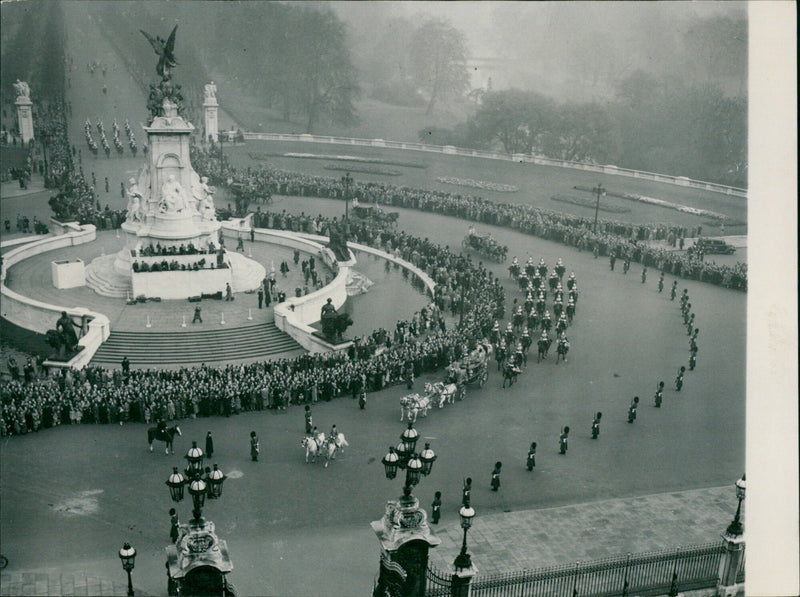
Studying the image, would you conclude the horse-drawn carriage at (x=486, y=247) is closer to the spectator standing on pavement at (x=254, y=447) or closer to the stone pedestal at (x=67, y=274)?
the stone pedestal at (x=67, y=274)

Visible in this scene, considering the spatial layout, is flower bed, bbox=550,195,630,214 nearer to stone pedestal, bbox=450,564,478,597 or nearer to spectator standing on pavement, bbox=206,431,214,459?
spectator standing on pavement, bbox=206,431,214,459

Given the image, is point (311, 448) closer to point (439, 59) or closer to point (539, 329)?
point (539, 329)

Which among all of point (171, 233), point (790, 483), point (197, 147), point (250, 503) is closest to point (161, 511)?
point (250, 503)

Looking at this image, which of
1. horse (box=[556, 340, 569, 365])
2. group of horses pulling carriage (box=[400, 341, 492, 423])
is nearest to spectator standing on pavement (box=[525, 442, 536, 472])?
group of horses pulling carriage (box=[400, 341, 492, 423])

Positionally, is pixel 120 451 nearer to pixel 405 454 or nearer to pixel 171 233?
pixel 405 454

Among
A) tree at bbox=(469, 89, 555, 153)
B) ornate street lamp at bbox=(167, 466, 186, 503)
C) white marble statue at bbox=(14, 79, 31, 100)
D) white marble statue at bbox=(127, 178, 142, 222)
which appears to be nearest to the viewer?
ornate street lamp at bbox=(167, 466, 186, 503)

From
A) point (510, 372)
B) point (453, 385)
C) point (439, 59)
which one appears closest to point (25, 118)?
point (439, 59)

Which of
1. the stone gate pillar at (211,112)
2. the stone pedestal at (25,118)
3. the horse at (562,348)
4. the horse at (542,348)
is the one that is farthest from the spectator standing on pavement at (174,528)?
the stone gate pillar at (211,112)
